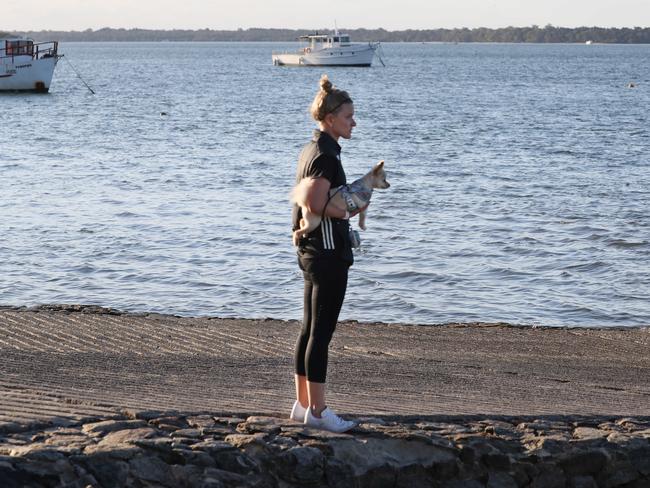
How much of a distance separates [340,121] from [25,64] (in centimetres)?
6412

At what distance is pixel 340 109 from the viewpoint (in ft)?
18.1

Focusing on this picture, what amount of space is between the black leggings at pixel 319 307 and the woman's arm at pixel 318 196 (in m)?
0.27

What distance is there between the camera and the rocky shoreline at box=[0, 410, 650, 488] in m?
5.20

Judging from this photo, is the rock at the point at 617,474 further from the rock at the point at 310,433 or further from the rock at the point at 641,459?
the rock at the point at 310,433

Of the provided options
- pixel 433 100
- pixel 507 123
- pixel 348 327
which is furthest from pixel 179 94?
pixel 348 327

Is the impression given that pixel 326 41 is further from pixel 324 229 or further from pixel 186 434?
pixel 186 434

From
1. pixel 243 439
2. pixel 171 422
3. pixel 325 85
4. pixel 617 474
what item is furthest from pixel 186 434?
pixel 617 474

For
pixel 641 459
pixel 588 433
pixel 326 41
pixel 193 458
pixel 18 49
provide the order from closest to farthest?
1. pixel 193 458
2. pixel 641 459
3. pixel 588 433
4. pixel 18 49
5. pixel 326 41

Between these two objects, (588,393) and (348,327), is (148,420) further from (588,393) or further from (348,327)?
(348,327)

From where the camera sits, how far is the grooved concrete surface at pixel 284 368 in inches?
257

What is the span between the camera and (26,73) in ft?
217

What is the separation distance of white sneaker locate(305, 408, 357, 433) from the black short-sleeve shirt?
2.81 feet

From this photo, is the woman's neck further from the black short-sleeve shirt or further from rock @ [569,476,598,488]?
rock @ [569,476,598,488]

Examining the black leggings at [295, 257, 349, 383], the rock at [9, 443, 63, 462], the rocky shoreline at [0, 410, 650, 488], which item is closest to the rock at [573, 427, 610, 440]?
the rocky shoreline at [0, 410, 650, 488]
